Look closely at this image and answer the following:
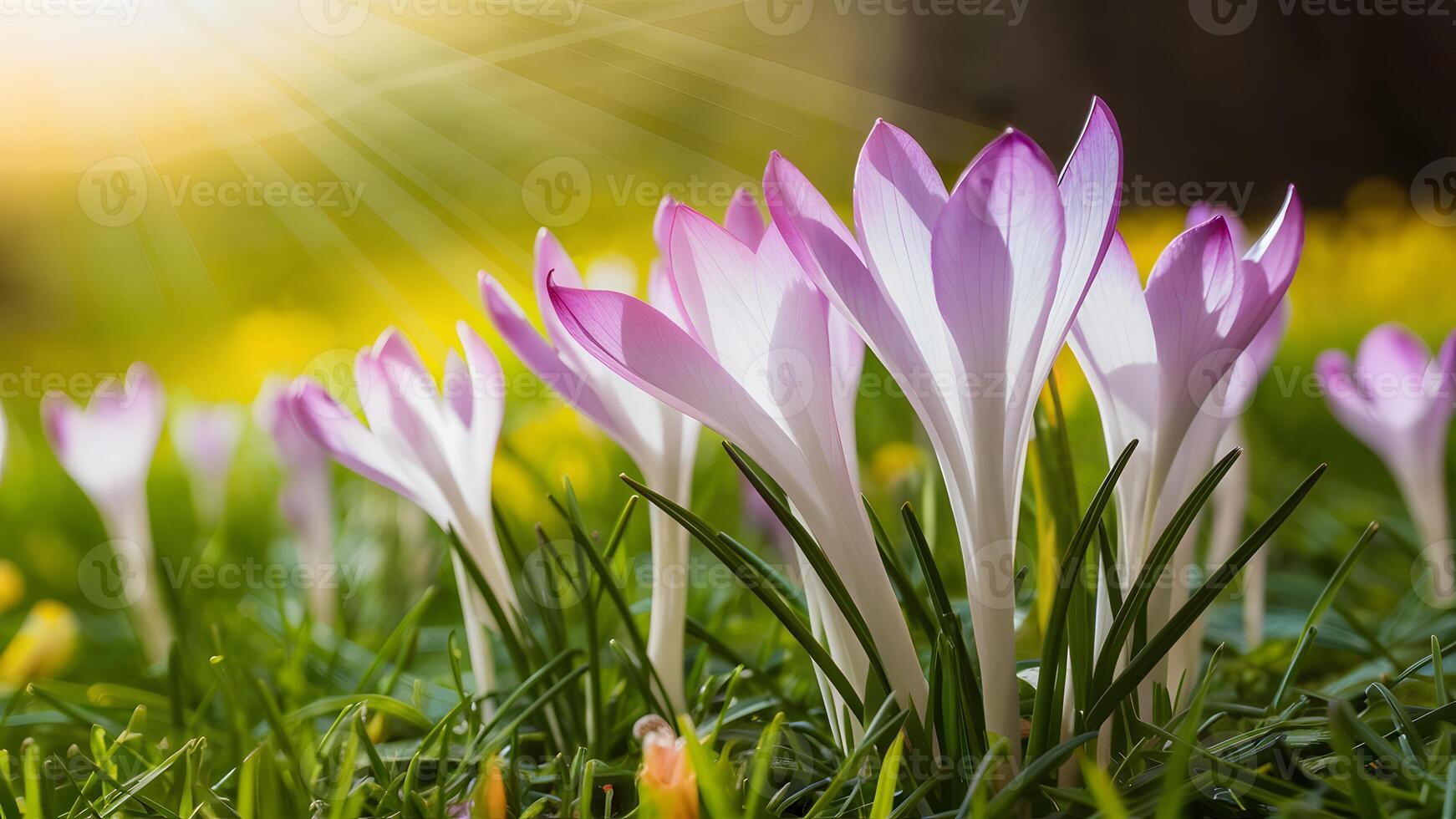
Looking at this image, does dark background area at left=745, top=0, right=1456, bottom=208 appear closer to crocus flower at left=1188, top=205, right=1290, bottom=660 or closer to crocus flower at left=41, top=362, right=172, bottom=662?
crocus flower at left=1188, top=205, right=1290, bottom=660

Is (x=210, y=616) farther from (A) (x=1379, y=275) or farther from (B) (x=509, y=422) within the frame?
(A) (x=1379, y=275)

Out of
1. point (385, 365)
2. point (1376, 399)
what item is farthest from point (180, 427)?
point (1376, 399)

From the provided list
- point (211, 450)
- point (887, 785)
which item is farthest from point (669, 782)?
point (211, 450)

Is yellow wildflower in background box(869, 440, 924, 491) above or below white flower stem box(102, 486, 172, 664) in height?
above

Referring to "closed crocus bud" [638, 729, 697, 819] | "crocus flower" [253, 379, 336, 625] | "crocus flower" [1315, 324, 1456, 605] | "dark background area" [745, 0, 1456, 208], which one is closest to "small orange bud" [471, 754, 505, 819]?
"closed crocus bud" [638, 729, 697, 819]

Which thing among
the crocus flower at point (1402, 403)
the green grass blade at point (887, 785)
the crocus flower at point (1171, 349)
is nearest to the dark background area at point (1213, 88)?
the crocus flower at point (1402, 403)

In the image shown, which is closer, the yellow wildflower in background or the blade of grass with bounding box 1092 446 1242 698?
the blade of grass with bounding box 1092 446 1242 698

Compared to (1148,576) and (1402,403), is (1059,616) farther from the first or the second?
(1402,403)

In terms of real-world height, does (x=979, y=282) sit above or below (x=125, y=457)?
above
